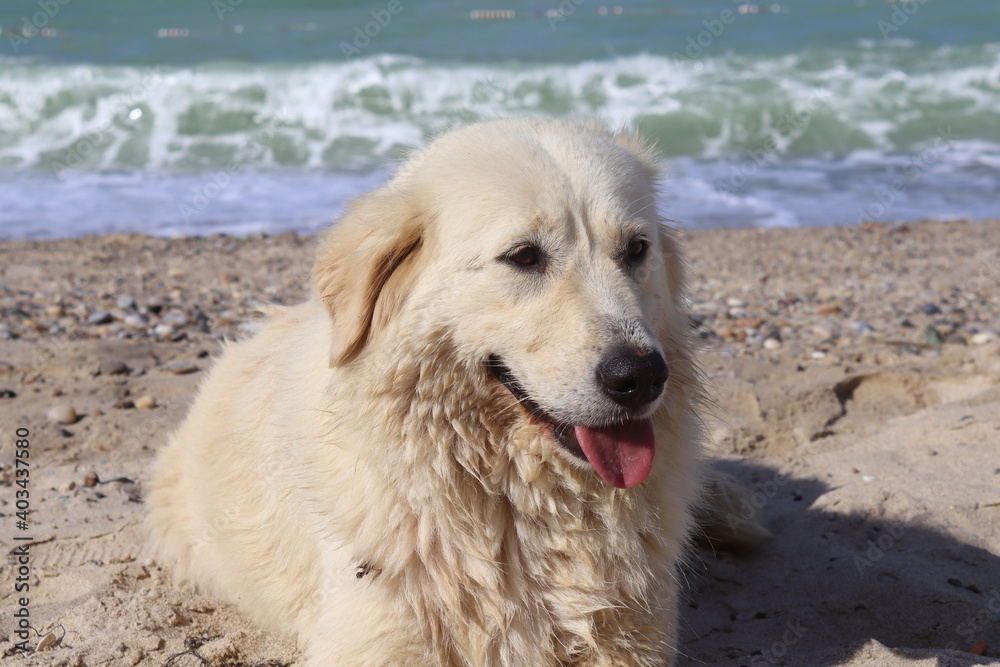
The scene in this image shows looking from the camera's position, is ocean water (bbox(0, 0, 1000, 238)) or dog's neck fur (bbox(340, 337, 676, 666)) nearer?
dog's neck fur (bbox(340, 337, 676, 666))

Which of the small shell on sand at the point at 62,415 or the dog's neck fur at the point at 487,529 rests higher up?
the dog's neck fur at the point at 487,529

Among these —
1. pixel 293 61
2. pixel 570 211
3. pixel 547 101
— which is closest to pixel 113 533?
pixel 570 211

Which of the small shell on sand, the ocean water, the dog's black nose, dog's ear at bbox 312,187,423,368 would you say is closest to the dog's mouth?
the dog's black nose

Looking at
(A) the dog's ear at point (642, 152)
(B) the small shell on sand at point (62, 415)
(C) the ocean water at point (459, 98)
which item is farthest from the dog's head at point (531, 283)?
(C) the ocean water at point (459, 98)

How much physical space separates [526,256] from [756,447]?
10.0 feet

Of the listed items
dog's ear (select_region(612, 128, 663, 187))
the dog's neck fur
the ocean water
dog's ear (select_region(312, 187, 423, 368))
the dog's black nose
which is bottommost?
the ocean water

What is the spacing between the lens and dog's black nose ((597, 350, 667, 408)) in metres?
2.53

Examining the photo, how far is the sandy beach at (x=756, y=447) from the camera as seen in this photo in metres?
3.57

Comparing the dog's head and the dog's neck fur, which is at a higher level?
the dog's head

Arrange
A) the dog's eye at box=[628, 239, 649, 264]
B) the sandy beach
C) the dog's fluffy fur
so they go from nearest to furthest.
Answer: the dog's fluffy fur, the dog's eye at box=[628, 239, 649, 264], the sandy beach

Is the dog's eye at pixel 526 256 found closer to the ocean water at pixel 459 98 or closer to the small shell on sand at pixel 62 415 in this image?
the small shell on sand at pixel 62 415

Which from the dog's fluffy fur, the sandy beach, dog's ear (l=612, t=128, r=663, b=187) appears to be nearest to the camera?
the dog's fluffy fur

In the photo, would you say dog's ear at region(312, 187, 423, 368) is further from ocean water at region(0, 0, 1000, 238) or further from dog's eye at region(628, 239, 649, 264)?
ocean water at region(0, 0, 1000, 238)

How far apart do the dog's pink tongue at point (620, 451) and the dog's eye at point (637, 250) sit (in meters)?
0.52
